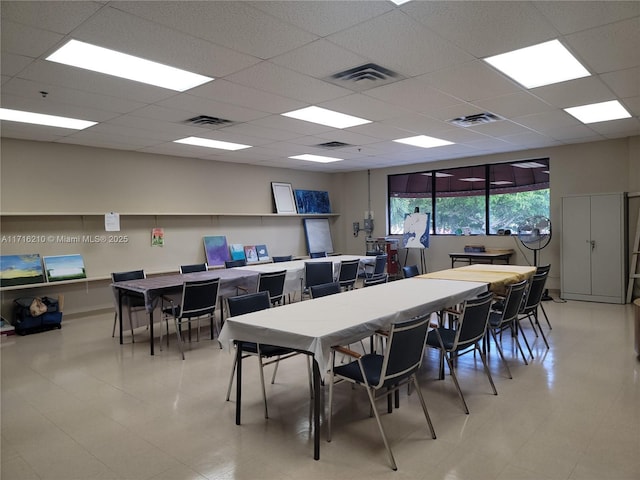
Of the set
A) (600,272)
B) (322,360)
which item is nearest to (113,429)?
(322,360)

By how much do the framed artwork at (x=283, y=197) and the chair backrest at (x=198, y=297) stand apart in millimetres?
4750

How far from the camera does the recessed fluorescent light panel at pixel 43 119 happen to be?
15.8 feet

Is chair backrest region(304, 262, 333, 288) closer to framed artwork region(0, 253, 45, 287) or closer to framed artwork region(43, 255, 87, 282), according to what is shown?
framed artwork region(43, 255, 87, 282)

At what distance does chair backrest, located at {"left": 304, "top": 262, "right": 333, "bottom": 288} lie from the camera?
6359mm

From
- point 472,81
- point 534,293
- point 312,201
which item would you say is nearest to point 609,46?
point 472,81

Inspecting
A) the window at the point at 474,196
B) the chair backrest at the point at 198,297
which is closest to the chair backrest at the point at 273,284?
the chair backrest at the point at 198,297

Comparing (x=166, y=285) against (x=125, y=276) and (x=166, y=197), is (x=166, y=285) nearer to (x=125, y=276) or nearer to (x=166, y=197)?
(x=125, y=276)

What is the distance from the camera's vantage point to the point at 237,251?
8812 millimetres

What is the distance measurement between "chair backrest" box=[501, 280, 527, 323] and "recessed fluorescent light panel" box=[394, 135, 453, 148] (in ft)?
10.7

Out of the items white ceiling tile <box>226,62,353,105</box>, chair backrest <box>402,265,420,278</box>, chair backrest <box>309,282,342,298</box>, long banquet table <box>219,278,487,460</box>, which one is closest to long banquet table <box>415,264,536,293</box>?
chair backrest <box>402,265,420,278</box>

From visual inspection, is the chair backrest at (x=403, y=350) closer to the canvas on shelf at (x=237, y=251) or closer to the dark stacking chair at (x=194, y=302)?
the dark stacking chair at (x=194, y=302)

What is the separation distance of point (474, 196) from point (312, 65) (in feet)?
21.4

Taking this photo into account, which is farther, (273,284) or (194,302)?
(273,284)

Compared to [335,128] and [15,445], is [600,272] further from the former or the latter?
[15,445]
